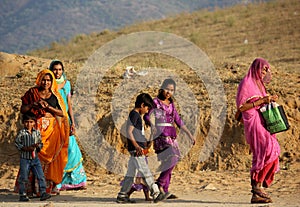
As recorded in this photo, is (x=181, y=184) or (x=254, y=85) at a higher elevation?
(x=254, y=85)

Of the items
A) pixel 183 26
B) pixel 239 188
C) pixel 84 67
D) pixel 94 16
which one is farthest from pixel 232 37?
pixel 94 16

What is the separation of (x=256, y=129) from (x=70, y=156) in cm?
289

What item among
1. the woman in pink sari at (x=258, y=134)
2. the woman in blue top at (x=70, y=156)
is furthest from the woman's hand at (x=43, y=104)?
the woman in pink sari at (x=258, y=134)

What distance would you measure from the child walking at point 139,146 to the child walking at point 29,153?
1.26m

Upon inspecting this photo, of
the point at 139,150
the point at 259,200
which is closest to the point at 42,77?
the point at 139,150

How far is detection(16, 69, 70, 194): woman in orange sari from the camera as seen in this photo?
9266 mm

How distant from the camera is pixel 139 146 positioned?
8.66 metres

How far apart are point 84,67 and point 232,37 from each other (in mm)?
13135


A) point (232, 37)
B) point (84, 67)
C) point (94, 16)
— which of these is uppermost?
point (94, 16)

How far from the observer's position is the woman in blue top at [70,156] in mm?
9852

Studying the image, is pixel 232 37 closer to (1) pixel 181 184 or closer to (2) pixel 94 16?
(1) pixel 181 184

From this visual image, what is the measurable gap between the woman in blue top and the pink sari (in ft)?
8.40

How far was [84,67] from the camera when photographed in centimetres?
1538

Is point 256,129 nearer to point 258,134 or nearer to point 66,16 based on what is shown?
point 258,134
